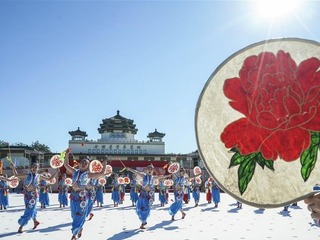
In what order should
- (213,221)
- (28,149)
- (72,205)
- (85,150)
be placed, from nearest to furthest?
(72,205) < (213,221) < (28,149) < (85,150)

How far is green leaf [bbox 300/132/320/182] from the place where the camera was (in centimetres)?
166

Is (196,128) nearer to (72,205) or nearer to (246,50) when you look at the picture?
(246,50)

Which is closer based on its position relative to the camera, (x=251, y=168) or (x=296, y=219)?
(x=251, y=168)

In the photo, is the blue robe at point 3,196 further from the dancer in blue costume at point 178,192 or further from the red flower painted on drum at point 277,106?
the red flower painted on drum at point 277,106

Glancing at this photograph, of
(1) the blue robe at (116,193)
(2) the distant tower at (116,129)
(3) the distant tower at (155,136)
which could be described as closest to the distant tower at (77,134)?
(2) the distant tower at (116,129)

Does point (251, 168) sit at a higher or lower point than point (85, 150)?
lower

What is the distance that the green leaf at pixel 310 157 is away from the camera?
5.44ft

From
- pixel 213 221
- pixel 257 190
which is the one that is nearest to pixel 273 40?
pixel 257 190

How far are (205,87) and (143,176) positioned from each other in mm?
6552

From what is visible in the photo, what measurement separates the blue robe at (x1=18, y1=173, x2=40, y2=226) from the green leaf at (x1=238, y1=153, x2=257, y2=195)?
6.80 meters

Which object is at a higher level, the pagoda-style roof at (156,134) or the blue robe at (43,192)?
the pagoda-style roof at (156,134)

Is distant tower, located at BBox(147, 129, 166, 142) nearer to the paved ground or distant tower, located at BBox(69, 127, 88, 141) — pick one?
distant tower, located at BBox(69, 127, 88, 141)

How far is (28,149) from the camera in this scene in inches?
1414

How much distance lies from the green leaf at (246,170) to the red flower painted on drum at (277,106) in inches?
1.8
